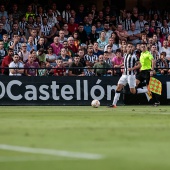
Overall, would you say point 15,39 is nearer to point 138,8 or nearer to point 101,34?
point 101,34

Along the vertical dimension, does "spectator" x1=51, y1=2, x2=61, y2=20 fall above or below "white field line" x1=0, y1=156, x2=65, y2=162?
above

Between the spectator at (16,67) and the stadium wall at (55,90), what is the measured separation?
0.68ft

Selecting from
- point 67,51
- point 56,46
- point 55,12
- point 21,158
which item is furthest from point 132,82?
point 21,158

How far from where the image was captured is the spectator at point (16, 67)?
2595cm

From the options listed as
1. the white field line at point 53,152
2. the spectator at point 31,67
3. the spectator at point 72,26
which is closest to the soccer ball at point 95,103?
the spectator at point 31,67

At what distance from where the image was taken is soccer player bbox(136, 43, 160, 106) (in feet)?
84.6

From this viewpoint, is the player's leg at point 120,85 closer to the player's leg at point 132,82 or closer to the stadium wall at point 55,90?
the player's leg at point 132,82

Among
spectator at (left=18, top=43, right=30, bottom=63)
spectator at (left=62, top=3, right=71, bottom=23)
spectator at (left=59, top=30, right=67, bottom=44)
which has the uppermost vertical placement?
spectator at (left=62, top=3, right=71, bottom=23)

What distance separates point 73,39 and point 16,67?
122 inches

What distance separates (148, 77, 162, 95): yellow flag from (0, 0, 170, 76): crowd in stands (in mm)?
539

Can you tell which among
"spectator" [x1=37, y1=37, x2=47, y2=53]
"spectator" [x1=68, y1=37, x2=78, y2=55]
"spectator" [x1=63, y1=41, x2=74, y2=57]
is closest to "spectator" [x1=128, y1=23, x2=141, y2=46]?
"spectator" [x1=68, y1=37, x2=78, y2=55]

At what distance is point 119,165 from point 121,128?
17.8 ft

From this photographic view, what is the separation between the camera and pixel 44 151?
9.29 meters

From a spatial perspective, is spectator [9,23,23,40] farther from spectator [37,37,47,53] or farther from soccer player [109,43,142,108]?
soccer player [109,43,142,108]
